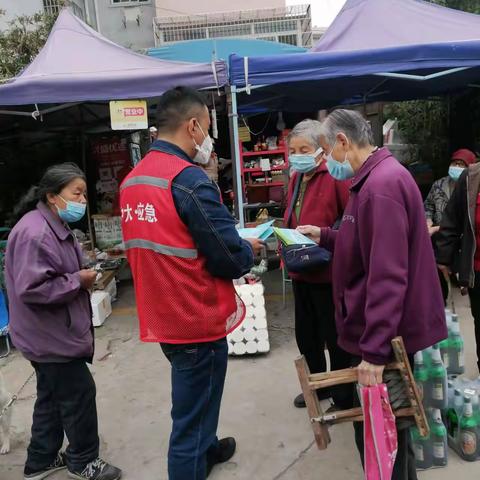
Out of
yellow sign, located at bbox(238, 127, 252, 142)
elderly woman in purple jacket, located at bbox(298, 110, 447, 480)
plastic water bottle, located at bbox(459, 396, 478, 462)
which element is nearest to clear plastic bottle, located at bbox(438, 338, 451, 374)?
plastic water bottle, located at bbox(459, 396, 478, 462)

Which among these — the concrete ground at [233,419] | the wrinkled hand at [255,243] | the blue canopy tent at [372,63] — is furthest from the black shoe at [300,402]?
the blue canopy tent at [372,63]

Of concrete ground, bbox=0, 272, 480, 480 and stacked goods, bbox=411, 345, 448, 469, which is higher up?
stacked goods, bbox=411, 345, 448, 469

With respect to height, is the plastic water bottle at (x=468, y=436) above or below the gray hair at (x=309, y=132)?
below

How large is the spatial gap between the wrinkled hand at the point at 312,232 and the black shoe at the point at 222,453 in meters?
1.29

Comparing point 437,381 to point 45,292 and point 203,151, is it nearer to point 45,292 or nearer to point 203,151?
point 203,151

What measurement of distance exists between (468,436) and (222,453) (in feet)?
4.36

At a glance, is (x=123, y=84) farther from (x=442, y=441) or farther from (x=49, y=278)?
(x=442, y=441)

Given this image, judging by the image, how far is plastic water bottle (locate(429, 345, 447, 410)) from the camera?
2346 millimetres

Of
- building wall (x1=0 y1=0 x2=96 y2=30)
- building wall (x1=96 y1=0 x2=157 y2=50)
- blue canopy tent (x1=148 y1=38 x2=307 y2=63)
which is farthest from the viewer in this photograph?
building wall (x1=96 y1=0 x2=157 y2=50)

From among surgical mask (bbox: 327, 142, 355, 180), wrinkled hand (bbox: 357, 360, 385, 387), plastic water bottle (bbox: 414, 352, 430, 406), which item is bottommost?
plastic water bottle (bbox: 414, 352, 430, 406)

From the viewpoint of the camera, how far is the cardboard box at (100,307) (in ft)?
16.9

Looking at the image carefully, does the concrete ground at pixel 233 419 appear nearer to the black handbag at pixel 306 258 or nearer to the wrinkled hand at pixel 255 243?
the black handbag at pixel 306 258

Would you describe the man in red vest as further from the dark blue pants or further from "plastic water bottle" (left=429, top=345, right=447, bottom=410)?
"plastic water bottle" (left=429, top=345, right=447, bottom=410)

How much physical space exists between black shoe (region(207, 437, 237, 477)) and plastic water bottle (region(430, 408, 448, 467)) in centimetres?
110
